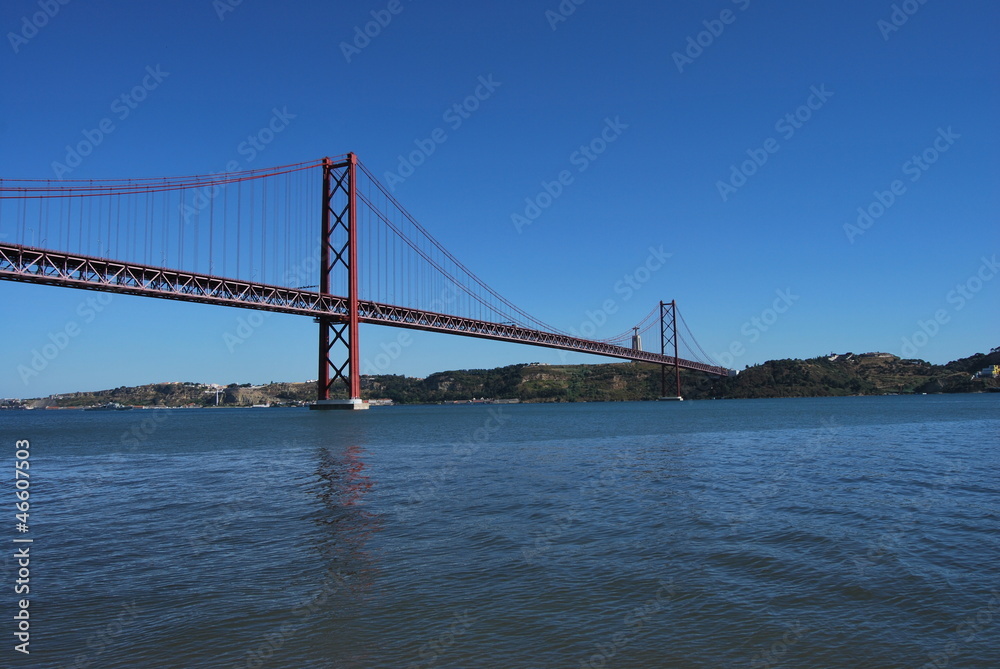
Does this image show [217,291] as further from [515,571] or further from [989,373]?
[989,373]

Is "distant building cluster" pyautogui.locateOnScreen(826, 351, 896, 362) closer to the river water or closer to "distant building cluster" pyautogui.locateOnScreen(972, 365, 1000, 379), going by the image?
"distant building cluster" pyautogui.locateOnScreen(972, 365, 1000, 379)

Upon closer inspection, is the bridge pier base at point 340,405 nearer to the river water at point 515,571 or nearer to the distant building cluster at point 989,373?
the river water at point 515,571

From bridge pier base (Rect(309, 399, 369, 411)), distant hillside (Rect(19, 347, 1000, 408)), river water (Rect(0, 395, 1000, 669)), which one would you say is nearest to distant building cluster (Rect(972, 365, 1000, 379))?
distant hillside (Rect(19, 347, 1000, 408))

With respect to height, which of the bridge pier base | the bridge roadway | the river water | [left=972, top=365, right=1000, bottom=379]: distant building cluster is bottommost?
the river water

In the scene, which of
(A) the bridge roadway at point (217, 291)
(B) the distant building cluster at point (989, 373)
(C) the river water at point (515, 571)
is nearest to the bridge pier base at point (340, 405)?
(A) the bridge roadway at point (217, 291)

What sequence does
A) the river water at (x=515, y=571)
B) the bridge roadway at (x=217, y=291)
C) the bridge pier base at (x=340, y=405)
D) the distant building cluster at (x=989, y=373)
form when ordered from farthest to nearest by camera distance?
the distant building cluster at (x=989, y=373)
the bridge pier base at (x=340, y=405)
the bridge roadway at (x=217, y=291)
the river water at (x=515, y=571)

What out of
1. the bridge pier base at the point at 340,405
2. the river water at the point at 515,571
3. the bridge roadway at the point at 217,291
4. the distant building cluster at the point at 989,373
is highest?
the bridge roadway at the point at 217,291

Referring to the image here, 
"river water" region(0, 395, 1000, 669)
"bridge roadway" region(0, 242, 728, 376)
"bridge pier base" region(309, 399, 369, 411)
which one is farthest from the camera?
"bridge pier base" region(309, 399, 369, 411)
